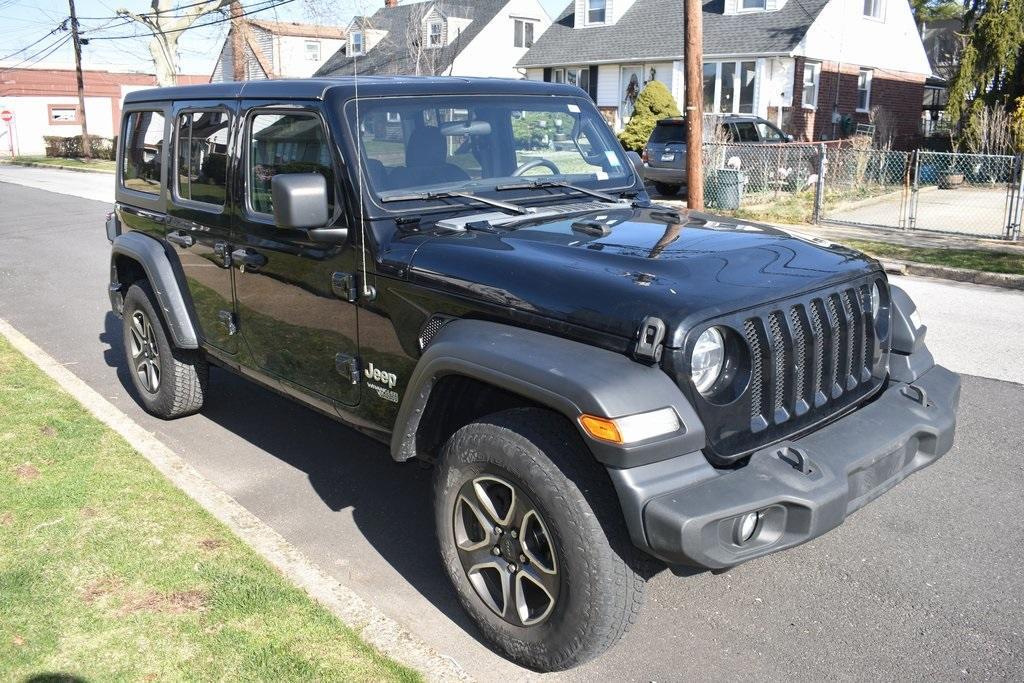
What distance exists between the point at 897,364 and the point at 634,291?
4.95 ft

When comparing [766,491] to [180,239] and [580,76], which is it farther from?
[580,76]

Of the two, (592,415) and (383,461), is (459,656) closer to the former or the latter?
(592,415)

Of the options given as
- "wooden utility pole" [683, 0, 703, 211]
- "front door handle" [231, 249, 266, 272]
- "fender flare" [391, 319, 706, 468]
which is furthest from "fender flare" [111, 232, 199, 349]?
"wooden utility pole" [683, 0, 703, 211]

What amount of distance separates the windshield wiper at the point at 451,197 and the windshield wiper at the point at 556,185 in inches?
7.2

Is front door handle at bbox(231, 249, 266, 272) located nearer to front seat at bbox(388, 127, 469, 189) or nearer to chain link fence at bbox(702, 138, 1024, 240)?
front seat at bbox(388, 127, 469, 189)

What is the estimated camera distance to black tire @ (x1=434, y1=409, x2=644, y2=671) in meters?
2.94

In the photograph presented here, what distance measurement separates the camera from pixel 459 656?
342 centimetres

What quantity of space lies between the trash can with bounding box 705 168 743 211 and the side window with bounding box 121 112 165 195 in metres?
12.3

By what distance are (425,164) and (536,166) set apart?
0.68 meters

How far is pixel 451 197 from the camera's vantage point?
13.6 ft

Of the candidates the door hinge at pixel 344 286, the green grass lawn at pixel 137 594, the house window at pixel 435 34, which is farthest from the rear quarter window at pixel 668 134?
the house window at pixel 435 34

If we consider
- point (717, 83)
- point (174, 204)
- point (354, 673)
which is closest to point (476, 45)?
point (717, 83)

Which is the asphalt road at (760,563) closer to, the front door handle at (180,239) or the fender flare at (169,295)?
the fender flare at (169,295)

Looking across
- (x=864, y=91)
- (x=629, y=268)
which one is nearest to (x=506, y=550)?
(x=629, y=268)
